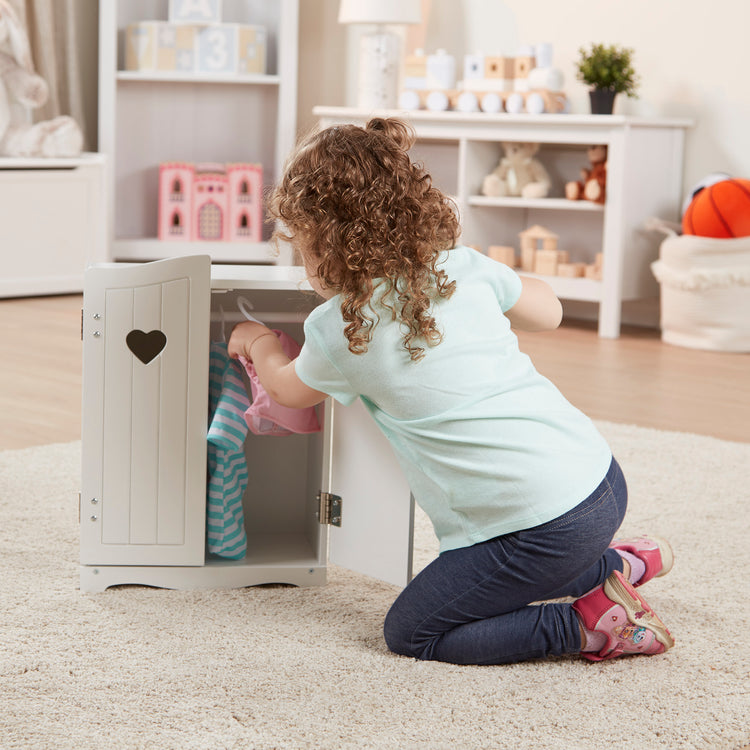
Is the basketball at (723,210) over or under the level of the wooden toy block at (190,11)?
under

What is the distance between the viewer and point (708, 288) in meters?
3.30

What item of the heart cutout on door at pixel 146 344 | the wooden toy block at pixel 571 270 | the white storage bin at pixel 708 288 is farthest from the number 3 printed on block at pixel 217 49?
the heart cutout on door at pixel 146 344

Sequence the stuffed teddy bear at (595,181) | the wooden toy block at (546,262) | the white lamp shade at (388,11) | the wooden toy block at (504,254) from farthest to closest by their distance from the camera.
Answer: the white lamp shade at (388,11)
the wooden toy block at (504,254)
the wooden toy block at (546,262)
the stuffed teddy bear at (595,181)

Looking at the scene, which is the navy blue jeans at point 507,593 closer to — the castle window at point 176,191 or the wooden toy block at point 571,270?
the wooden toy block at point 571,270

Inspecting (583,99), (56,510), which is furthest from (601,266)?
(56,510)

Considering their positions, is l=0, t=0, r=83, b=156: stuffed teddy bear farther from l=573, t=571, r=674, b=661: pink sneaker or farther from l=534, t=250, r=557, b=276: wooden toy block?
l=573, t=571, r=674, b=661: pink sneaker

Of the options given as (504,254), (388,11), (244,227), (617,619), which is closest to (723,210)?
(504,254)

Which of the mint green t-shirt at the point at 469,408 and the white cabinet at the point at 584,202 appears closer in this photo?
the mint green t-shirt at the point at 469,408

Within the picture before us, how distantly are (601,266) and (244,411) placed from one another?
2.39 m

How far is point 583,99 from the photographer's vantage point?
151 inches

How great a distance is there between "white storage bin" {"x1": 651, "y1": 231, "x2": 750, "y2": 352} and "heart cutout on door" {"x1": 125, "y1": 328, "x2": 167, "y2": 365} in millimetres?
2246

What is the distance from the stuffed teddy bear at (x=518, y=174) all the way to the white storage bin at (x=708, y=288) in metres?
0.55

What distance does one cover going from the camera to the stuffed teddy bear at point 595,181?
358 cm

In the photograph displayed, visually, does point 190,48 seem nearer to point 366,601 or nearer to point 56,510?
point 56,510
